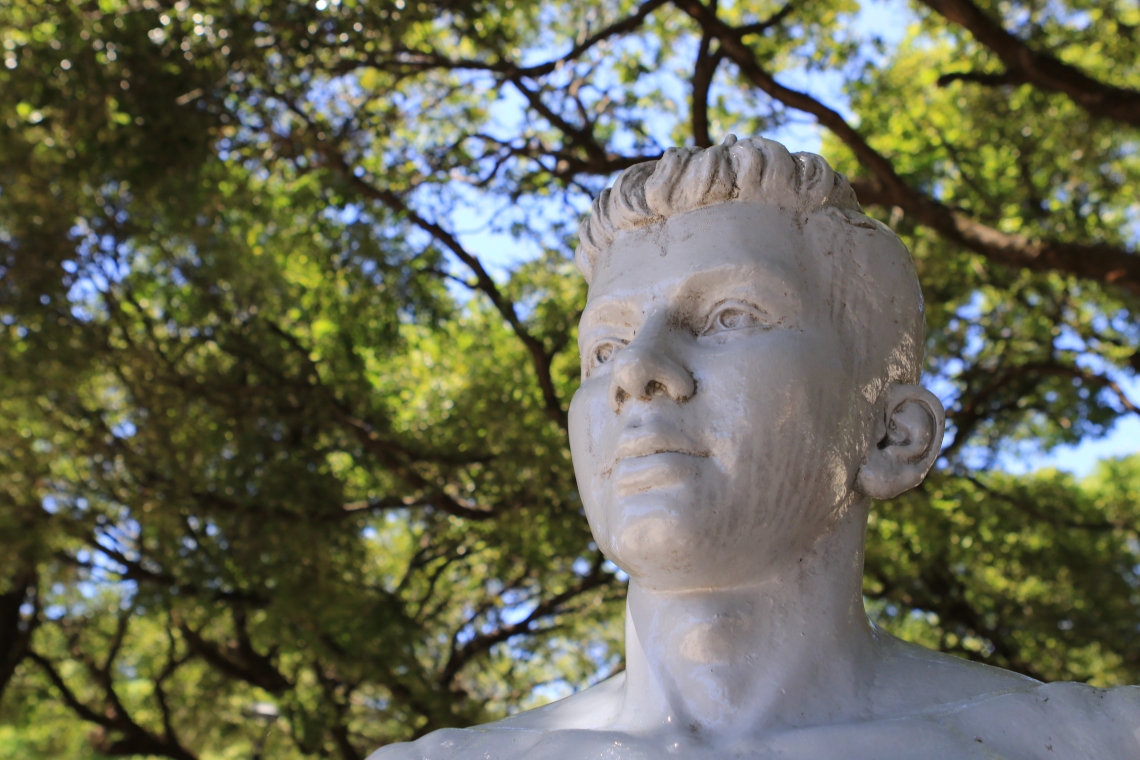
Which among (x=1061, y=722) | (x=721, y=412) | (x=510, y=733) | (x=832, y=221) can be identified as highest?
(x=832, y=221)

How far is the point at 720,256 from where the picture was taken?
2650mm

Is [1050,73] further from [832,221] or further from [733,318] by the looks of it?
[733,318]

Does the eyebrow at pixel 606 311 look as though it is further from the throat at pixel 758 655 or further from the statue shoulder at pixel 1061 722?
the statue shoulder at pixel 1061 722

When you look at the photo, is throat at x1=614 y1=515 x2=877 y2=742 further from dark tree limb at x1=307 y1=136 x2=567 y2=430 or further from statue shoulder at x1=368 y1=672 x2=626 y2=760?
dark tree limb at x1=307 y1=136 x2=567 y2=430

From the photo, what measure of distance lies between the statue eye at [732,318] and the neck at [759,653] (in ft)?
1.69

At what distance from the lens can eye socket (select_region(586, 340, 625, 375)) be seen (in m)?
2.82

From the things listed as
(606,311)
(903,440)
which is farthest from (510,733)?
(903,440)

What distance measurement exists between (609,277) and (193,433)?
6269 mm

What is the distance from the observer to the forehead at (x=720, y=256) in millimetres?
2635

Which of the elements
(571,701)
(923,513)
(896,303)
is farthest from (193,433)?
(896,303)

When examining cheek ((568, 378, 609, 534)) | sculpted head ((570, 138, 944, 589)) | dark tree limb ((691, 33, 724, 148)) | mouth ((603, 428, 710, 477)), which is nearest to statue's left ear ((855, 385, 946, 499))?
sculpted head ((570, 138, 944, 589))

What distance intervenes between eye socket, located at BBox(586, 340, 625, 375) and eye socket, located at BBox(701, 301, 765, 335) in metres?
0.26

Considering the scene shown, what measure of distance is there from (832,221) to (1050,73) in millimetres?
3600

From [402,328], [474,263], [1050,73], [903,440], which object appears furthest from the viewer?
[402,328]
